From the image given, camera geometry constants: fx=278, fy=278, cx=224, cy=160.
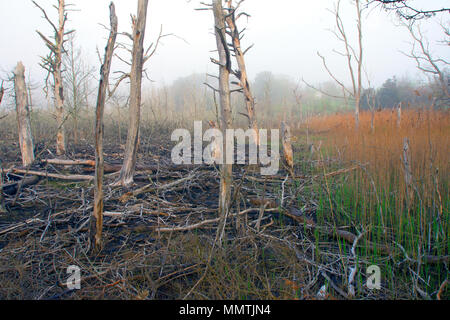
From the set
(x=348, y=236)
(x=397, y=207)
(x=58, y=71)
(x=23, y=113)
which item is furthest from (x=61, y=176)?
(x=397, y=207)

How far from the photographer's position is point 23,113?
16.8 ft

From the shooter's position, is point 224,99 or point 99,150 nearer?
point 99,150

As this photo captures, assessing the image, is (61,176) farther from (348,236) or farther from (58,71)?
(348,236)

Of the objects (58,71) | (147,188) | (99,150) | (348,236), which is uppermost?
(58,71)

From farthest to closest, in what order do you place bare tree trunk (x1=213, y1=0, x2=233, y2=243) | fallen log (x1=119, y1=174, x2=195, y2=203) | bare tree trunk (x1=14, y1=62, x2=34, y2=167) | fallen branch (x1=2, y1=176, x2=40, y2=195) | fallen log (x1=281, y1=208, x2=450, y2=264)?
1. bare tree trunk (x1=14, y1=62, x2=34, y2=167)
2. fallen branch (x1=2, y1=176, x2=40, y2=195)
3. fallen log (x1=119, y1=174, x2=195, y2=203)
4. bare tree trunk (x1=213, y1=0, x2=233, y2=243)
5. fallen log (x1=281, y1=208, x2=450, y2=264)

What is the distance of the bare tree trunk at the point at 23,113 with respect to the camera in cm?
509

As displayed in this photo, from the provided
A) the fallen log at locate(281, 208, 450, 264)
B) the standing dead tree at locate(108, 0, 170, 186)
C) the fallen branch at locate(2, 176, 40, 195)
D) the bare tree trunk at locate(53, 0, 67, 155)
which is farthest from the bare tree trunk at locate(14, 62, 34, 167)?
the fallen log at locate(281, 208, 450, 264)

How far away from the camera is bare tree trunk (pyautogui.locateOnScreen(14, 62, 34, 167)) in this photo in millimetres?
5086

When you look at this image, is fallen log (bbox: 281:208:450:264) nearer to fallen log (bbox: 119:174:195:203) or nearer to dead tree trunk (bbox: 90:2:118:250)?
fallen log (bbox: 119:174:195:203)

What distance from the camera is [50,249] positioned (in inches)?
101

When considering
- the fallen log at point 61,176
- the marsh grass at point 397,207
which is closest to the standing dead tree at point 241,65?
the marsh grass at point 397,207

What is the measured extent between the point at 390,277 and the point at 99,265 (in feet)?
7.67

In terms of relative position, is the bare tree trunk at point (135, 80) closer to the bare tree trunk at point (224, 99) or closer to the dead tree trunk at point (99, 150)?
the dead tree trunk at point (99, 150)
